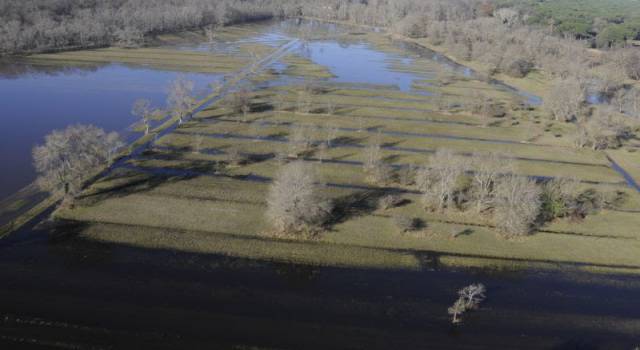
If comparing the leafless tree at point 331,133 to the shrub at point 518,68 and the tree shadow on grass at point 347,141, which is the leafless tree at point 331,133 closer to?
the tree shadow on grass at point 347,141

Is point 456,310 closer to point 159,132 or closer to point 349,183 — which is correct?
point 349,183

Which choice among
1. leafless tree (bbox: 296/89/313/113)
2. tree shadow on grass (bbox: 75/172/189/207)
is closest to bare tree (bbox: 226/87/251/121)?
leafless tree (bbox: 296/89/313/113)

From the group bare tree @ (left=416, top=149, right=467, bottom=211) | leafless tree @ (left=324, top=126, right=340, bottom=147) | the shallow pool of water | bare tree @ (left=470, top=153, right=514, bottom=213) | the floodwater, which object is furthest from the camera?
leafless tree @ (left=324, top=126, right=340, bottom=147)

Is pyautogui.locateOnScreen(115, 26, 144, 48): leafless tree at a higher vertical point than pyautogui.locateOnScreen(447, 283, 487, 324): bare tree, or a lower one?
higher

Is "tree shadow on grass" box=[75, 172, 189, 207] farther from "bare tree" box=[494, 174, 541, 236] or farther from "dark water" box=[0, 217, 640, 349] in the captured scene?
"bare tree" box=[494, 174, 541, 236]

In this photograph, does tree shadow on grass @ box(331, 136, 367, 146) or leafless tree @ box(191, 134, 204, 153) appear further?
tree shadow on grass @ box(331, 136, 367, 146)

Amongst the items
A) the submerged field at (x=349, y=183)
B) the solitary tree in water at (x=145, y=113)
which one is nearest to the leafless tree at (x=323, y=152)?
the submerged field at (x=349, y=183)

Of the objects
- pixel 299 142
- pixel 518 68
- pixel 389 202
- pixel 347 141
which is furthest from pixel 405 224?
pixel 518 68
